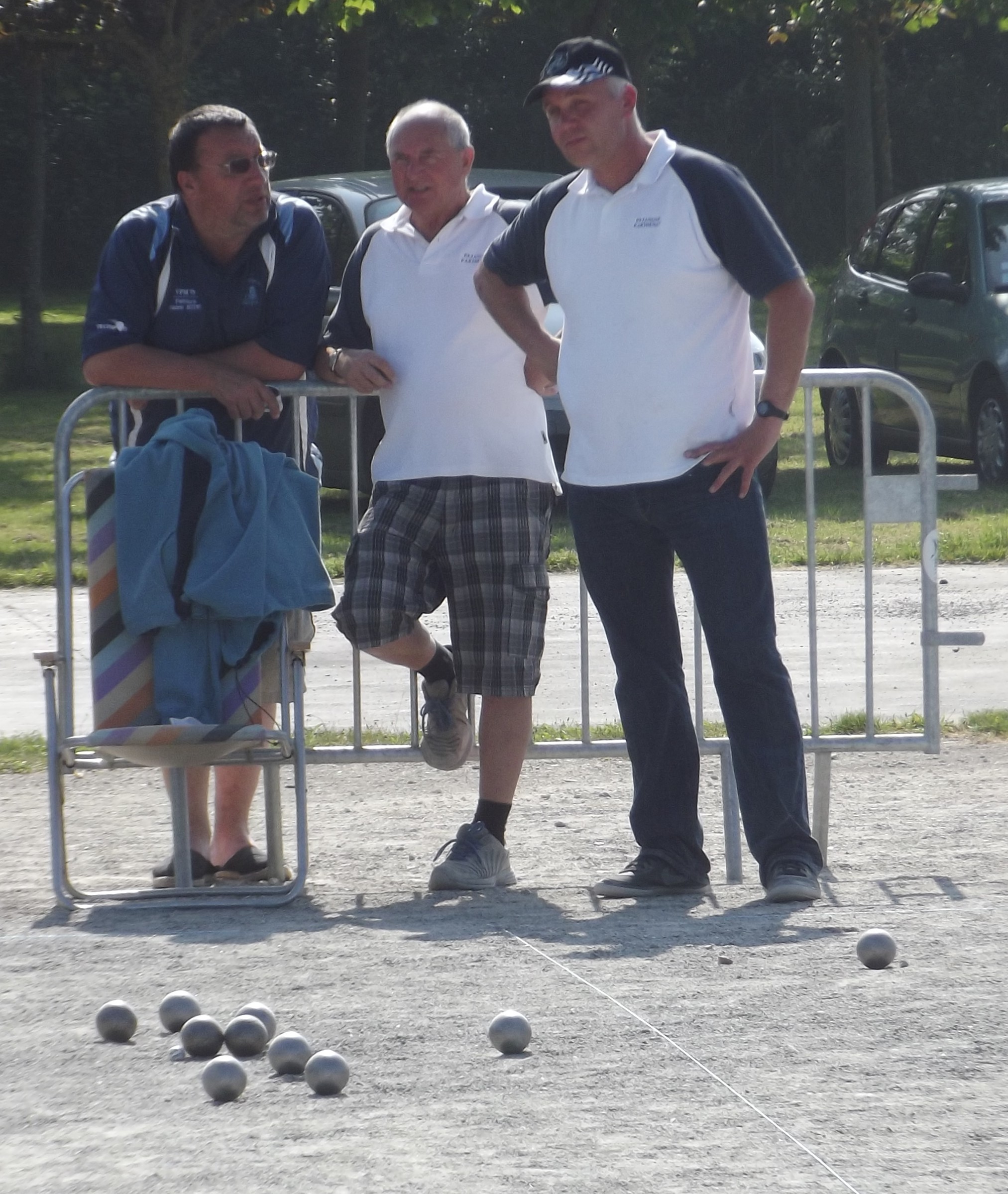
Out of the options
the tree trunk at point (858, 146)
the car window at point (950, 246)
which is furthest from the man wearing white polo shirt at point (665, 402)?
the tree trunk at point (858, 146)

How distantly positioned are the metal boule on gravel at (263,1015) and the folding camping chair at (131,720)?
3.57 feet

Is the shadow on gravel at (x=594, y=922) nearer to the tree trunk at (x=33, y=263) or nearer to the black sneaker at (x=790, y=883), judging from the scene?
the black sneaker at (x=790, y=883)

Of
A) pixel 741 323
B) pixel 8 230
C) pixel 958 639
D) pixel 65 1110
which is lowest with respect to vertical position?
pixel 65 1110

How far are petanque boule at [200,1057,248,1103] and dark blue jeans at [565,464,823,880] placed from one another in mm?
1750

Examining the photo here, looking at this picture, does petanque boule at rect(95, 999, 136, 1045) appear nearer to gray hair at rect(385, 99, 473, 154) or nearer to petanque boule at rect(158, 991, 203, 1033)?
petanque boule at rect(158, 991, 203, 1033)

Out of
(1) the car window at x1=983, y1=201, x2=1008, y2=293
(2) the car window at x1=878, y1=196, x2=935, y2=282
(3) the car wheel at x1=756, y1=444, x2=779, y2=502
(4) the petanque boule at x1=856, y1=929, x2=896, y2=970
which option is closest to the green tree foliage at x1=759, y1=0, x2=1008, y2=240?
(2) the car window at x1=878, y1=196, x2=935, y2=282

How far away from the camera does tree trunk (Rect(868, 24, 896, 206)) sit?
33.5 meters

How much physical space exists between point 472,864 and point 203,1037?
4.90ft

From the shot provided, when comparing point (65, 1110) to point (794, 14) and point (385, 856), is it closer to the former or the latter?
point (385, 856)

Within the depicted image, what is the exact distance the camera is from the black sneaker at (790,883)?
16.8 feet

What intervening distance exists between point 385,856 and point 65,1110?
2.16 metres

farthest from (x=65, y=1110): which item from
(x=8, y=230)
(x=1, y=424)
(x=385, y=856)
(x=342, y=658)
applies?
(x=8, y=230)

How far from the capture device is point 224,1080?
375cm

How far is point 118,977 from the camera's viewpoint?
461cm
